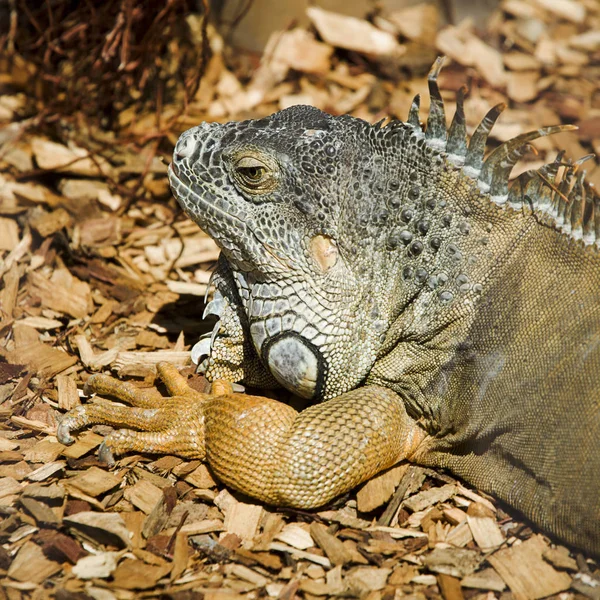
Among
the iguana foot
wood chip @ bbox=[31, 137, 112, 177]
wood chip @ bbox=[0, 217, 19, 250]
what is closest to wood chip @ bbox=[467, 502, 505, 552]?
the iguana foot

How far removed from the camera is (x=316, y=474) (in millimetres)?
4227

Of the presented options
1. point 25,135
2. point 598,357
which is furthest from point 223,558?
point 25,135

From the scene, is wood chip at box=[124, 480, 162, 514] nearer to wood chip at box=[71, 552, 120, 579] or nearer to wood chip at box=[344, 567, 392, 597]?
wood chip at box=[71, 552, 120, 579]

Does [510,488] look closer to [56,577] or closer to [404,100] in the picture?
[56,577]

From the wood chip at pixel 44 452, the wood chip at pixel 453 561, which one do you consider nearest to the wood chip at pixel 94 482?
the wood chip at pixel 44 452

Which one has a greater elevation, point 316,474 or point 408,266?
point 408,266

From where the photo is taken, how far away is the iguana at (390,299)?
13.9ft

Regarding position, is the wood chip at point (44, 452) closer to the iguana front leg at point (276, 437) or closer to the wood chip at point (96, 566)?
the iguana front leg at point (276, 437)

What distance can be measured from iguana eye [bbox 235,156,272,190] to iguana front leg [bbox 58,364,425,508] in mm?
A: 1253

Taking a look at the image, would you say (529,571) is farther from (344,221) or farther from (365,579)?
(344,221)

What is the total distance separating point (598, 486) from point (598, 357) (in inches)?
26.3

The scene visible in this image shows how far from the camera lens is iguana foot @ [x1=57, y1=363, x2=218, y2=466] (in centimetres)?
452

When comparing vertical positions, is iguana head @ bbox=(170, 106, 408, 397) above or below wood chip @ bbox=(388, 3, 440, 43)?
below

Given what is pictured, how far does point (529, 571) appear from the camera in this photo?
4023 mm
